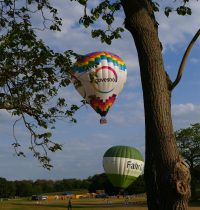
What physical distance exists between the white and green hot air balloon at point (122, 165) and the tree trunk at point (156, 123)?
141ft

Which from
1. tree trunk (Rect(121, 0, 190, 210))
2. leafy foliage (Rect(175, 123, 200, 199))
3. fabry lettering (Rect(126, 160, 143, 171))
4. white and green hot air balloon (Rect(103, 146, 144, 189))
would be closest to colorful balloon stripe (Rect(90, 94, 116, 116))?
white and green hot air balloon (Rect(103, 146, 144, 189))

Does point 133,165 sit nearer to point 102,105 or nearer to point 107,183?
point 102,105

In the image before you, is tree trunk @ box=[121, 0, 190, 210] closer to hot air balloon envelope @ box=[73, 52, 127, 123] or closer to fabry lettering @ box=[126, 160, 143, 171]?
hot air balloon envelope @ box=[73, 52, 127, 123]

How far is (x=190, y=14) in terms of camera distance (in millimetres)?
7035

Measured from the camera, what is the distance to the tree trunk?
5652 millimetres

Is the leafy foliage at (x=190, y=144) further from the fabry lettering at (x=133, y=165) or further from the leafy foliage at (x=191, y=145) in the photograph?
the fabry lettering at (x=133, y=165)

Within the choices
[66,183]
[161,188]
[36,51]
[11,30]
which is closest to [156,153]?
[161,188]

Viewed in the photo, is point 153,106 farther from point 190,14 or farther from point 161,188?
point 190,14

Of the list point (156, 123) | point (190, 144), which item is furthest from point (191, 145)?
point (156, 123)

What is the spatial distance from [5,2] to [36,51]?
1.03m

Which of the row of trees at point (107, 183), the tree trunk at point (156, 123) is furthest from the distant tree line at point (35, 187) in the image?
the tree trunk at point (156, 123)

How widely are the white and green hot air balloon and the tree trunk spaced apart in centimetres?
4307

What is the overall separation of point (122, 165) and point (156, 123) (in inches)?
1705

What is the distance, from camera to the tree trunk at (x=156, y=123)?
565 centimetres
